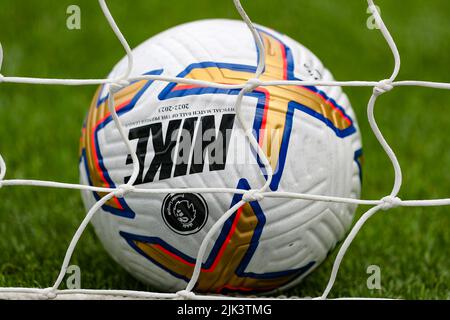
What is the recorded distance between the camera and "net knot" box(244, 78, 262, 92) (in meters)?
1.80

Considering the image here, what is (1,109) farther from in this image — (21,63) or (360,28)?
(360,28)

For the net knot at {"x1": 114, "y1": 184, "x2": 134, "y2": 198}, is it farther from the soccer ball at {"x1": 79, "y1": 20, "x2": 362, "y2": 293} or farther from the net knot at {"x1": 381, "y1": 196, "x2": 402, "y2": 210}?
the net knot at {"x1": 381, "y1": 196, "x2": 402, "y2": 210}

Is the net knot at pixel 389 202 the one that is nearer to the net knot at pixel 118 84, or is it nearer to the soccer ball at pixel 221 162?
the soccer ball at pixel 221 162

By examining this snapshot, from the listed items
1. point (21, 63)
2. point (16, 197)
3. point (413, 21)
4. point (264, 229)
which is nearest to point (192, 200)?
point (264, 229)

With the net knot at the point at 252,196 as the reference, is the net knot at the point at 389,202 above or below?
below

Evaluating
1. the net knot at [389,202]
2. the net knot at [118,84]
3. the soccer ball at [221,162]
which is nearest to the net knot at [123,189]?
the soccer ball at [221,162]

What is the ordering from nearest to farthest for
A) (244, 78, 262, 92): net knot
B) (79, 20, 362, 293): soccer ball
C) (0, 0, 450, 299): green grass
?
(244, 78, 262, 92): net knot, (79, 20, 362, 293): soccer ball, (0, 0, 450, 299): green grass

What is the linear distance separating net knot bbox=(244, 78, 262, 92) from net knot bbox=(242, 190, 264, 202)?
0.25 m

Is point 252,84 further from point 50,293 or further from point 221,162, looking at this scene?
point 50,293

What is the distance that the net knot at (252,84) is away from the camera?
1.80 metres

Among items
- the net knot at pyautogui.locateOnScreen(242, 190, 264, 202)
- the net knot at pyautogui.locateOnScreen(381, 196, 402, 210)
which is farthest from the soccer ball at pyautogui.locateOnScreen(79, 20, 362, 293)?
the net knot at pyautogui.locateOnScreen(381, 196, 402, 210)

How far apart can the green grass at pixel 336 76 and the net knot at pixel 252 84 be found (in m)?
0.75

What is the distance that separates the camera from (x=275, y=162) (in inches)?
75.2
